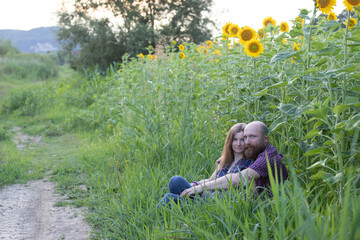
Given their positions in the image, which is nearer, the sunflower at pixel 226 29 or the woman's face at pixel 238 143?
the woman's face at pixel 238 143

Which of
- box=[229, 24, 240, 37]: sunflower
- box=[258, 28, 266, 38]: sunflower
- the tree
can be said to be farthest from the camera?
the tree

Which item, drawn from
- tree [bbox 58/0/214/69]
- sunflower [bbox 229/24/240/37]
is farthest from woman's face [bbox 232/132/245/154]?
tree [bbox 58/0/214/69]

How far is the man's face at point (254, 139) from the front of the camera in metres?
2.72

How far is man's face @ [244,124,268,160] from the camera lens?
2.72 m

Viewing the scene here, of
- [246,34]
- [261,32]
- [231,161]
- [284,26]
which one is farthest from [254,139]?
[284,26]

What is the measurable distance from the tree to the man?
1196 cm

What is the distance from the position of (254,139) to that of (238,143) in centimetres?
23

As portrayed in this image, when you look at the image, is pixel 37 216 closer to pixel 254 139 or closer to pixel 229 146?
pixel 229 146

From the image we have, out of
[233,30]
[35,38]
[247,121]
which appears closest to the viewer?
[247,121]

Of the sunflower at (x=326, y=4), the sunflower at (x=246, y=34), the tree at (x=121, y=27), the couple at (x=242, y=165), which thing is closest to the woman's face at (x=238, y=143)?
the couple at (x=242, y=165)

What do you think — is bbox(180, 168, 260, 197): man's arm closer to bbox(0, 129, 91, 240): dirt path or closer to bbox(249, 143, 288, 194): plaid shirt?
Result: bbox(249, 143, 288, 194): plaid shirt

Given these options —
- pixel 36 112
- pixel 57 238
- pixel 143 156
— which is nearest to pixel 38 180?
pixel 143 156

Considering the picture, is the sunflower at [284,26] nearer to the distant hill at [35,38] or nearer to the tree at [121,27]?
the tree at [121,27]

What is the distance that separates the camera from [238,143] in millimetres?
2932
